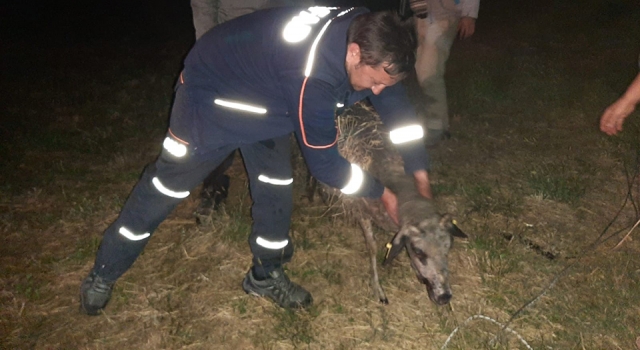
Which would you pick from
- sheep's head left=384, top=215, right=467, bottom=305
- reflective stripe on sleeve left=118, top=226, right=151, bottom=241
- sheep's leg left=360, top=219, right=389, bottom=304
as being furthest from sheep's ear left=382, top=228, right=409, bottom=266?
reflective stripe on sleeve left=118, top=226, right=151, bottom=241

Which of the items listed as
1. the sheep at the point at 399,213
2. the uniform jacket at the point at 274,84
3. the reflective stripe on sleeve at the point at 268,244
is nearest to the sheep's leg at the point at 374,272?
the sheep at the point at 399,213

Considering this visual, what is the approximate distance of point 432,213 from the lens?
10.5ft

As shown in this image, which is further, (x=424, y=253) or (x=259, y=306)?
(x=259, y=306)

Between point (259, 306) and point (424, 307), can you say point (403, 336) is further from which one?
point (259, 306)

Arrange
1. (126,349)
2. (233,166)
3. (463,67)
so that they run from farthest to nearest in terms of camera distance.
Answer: (463,67), (233,166), (126,349)

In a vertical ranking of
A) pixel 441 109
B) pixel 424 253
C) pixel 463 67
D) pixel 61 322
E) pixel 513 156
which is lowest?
pixel 463 67

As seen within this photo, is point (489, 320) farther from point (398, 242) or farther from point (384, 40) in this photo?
point (384, 40)

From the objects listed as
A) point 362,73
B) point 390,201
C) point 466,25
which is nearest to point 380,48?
point 362,73

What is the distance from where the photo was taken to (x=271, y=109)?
2.70 meters

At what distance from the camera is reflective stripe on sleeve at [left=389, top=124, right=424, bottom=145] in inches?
128

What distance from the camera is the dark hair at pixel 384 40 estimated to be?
2359 millimetres

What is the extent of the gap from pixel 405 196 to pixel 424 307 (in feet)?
2.31

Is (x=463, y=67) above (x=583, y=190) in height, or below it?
below

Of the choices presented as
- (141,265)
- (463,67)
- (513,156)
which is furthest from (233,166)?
(463,67)
